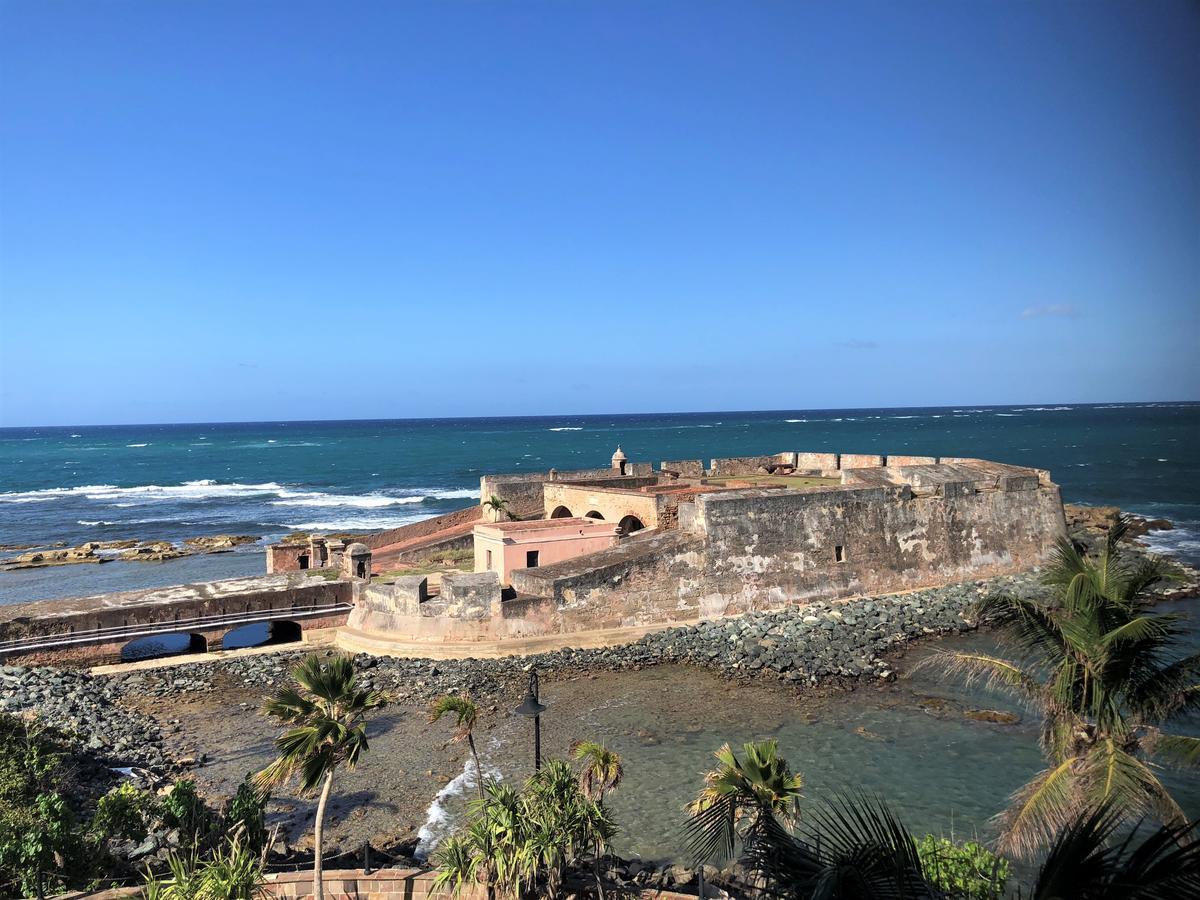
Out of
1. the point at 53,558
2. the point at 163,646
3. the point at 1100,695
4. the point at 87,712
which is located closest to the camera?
the point at 1100,695

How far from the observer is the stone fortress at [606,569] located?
68.5 ft

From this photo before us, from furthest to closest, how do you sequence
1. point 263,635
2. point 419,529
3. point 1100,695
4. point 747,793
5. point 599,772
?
point 419,529 → point 263,635 → point 599,772 → point 1100,695 → point 747,793

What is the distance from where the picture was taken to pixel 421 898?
8.50 metres

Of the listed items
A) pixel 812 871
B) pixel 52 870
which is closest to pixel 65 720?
pixel 52 870

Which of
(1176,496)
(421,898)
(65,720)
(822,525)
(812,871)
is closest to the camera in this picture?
(812,871)

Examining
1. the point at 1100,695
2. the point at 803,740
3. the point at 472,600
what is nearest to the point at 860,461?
the point at 472,600

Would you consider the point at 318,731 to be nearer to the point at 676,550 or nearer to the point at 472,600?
the point at 472,600

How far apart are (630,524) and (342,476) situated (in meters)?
61.1

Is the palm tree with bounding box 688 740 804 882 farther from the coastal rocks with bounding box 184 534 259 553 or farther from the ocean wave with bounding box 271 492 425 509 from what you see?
the ocean wave with bounding box 271 492 425 509

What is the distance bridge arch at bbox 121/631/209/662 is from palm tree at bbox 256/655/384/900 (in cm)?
1589

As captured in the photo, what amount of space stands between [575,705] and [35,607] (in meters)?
15.8

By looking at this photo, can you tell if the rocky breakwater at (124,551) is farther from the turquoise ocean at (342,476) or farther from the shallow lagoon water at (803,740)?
the shallow lagoon water at (803,740)

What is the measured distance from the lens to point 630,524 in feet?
84.4

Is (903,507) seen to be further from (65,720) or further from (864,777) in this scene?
(65,720)
